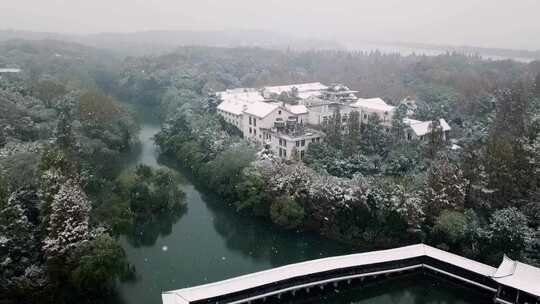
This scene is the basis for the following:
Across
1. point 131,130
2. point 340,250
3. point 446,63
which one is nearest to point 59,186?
point 340,250

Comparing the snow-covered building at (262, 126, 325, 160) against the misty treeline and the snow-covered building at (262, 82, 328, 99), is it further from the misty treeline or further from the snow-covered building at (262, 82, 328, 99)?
the snow-covered building at (262, 82, 328, 99)

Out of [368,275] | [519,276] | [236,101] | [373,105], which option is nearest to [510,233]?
[519,276]

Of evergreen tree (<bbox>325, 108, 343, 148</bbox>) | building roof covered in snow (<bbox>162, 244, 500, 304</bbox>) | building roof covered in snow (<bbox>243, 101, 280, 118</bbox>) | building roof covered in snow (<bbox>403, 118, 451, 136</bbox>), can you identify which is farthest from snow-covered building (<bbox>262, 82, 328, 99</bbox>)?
building roof covered in snow (<bbox>162, 244, 500, 304</bbox>)

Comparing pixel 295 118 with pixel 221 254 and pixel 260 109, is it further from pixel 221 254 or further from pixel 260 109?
pixel 221 254

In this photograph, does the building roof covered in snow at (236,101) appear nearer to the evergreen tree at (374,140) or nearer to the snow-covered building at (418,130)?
the evergreen tree at (374,140)

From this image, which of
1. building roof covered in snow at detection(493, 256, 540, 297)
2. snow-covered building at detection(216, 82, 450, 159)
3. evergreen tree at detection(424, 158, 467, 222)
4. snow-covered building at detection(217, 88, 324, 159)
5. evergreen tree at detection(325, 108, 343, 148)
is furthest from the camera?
snow-covered building at detection(216, 82, 450, 159)

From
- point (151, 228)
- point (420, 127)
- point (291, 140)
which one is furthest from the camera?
point (420, 127)
